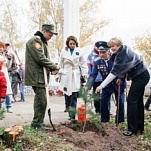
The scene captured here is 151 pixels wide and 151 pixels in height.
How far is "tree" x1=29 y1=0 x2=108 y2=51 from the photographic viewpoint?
21.3m

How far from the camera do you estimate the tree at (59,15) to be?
69.8 ft

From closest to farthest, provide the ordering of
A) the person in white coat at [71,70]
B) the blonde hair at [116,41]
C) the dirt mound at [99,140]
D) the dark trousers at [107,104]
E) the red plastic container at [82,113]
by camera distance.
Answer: the dirt mound at [99,140] → the blonde hair at [116,41] → the red plastic container at [82,113] → the dark trousers at [107,104] → the person in white coat at [71,70]

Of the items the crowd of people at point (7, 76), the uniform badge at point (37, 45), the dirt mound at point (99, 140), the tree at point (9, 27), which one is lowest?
the dirt mound at point (99, 140)

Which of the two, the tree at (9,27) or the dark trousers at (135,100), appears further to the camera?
the tree at (9,27)

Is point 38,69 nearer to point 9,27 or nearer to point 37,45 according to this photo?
point 37,45

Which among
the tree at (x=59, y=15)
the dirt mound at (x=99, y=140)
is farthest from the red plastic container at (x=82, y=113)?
the tree at (x=59, y=15)

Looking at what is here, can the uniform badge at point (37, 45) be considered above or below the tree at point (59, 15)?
below

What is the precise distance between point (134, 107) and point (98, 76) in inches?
69.9

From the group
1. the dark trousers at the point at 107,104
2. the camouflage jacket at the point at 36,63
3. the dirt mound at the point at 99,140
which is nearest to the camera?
the dirt mound at the point at 99,140

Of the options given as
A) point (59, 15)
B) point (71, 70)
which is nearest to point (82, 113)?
point (71, 70)

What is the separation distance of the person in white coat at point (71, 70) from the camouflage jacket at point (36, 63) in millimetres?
1426

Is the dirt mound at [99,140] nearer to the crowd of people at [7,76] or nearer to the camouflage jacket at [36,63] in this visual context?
the camouflage jacket at [36,63]

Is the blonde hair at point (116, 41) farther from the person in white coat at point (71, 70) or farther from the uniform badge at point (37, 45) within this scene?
the person in white coat at point (71, 70)

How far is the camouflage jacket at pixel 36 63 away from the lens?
4.70m
